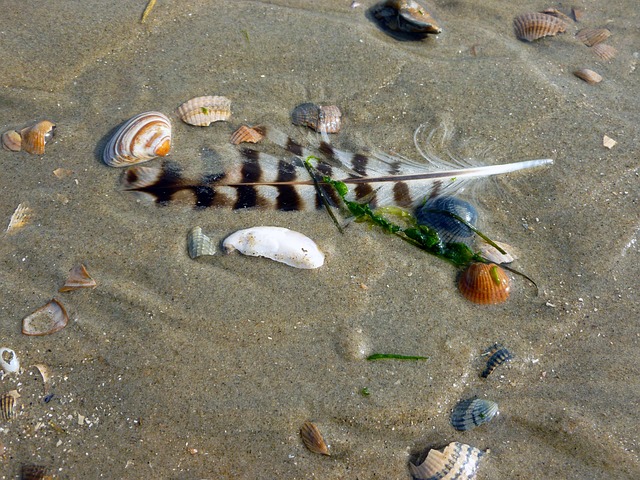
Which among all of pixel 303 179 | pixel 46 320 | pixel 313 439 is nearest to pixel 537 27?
pixel 303 179

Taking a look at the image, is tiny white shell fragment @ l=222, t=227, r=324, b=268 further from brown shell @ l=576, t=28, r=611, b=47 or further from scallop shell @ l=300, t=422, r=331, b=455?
brown shell @ l=576, t=28, r=611, b=47

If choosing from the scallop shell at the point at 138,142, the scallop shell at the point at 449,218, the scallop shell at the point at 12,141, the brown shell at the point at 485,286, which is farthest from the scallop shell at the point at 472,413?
the scallop shell at the point at 12,141

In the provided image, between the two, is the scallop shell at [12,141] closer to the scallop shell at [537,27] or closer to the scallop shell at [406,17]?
the scallop shell at [406,17]

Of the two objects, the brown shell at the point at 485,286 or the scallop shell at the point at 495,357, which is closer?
the scallop shell at the point at 495,357

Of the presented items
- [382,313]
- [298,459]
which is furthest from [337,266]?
[298,459]

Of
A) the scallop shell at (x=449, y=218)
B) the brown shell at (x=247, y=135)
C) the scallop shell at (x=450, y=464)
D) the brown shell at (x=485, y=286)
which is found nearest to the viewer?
the scallop shell at (x=450, y=464)

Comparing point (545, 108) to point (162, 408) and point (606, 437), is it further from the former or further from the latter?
point (162, 408)

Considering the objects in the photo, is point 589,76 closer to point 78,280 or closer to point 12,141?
point 78,280
